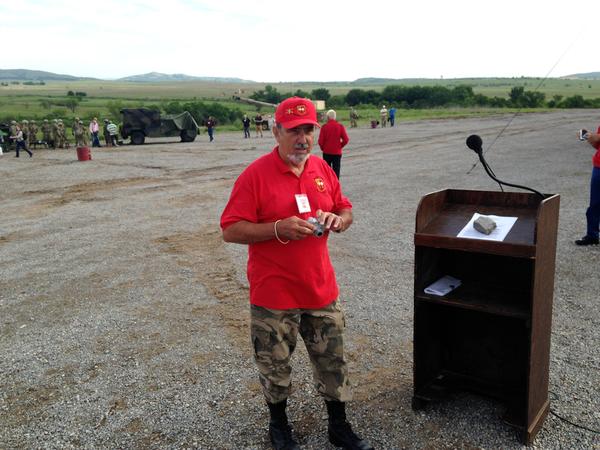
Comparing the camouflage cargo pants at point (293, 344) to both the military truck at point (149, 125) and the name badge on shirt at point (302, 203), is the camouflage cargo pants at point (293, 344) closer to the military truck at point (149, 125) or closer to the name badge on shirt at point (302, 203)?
the name badge on shirt at point (302, 203)

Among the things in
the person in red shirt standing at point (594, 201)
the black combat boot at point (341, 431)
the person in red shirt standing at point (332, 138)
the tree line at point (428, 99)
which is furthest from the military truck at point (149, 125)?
the black combat boot at point (341, 431)

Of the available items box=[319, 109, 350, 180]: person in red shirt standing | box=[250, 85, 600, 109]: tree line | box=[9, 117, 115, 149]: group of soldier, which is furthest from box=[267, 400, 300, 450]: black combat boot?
box=[250, 85, 600, 109]: tree line

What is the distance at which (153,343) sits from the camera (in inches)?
175

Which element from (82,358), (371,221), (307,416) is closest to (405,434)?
(307,416)

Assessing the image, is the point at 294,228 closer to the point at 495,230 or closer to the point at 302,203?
the point at 302,203

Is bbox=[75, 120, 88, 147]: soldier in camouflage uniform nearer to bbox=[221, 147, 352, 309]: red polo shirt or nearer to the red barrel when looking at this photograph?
the red barrel

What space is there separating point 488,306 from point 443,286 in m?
0.40

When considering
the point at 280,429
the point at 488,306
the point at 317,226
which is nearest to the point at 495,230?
the point at 488,306

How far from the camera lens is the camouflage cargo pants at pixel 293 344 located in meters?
2.71

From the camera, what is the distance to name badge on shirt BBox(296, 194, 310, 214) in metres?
2.62

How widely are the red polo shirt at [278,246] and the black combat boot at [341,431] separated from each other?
68 centimetres

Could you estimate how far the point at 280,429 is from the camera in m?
2.91

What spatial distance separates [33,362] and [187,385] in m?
1.57

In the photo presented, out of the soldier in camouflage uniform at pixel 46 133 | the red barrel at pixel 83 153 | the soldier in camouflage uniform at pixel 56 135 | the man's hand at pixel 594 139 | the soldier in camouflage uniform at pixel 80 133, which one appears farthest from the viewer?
the soldier in camouflage uniform at pixel 46 133
